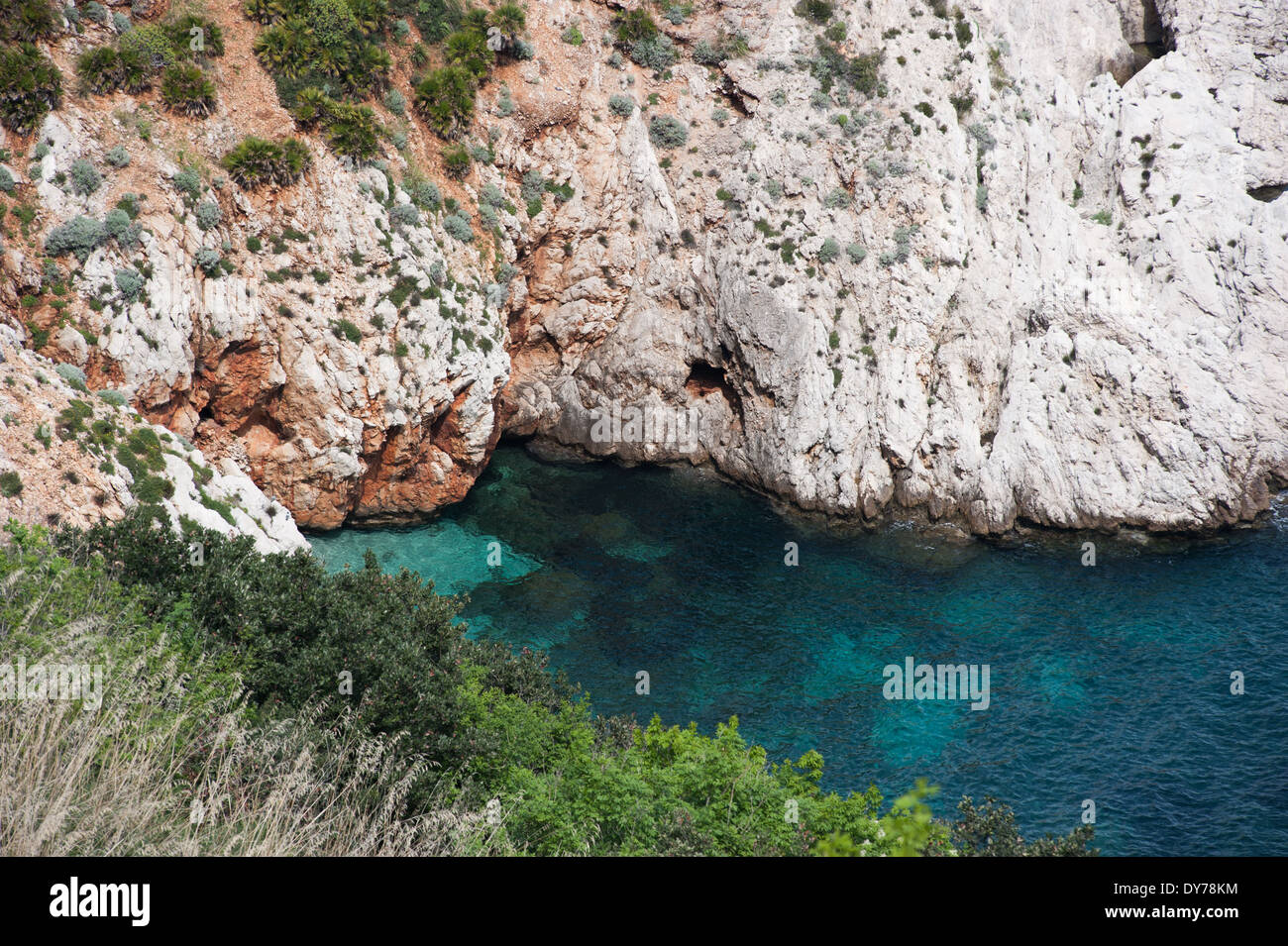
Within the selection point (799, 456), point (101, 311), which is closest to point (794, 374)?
point (799, 456)

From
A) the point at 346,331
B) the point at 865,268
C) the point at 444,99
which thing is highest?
the point at 444,99

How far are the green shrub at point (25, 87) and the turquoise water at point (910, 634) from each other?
17.5 m

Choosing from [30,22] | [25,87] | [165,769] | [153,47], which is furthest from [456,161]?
[165,769]

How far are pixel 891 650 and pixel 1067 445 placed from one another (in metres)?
16.1

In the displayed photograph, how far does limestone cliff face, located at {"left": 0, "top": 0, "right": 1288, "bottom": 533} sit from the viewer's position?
1635 inches

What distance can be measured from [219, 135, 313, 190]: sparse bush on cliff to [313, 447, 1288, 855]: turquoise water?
46.4ft

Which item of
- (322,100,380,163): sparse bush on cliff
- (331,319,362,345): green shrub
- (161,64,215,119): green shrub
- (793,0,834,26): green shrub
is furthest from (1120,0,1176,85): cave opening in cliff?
(161,64,215,119): green shrub

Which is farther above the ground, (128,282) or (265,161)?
(265,161)

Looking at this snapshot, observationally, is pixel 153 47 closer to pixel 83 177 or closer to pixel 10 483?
pixel 83 177

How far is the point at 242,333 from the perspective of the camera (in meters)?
34.8

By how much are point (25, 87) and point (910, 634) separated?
35.8 m

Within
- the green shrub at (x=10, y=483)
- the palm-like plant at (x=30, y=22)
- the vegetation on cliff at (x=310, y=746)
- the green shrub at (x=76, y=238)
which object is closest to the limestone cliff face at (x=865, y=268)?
the palm-like plant at (x=30, y=22)

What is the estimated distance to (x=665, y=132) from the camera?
5012 centimetres

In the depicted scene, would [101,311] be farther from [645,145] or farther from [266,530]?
[645,145]
